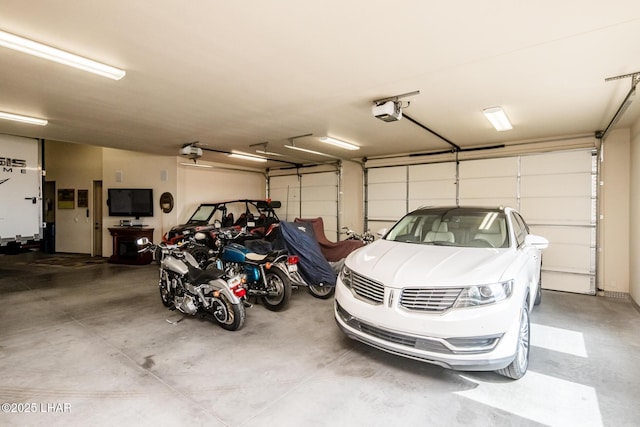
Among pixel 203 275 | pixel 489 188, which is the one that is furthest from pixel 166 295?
pixel 489 188

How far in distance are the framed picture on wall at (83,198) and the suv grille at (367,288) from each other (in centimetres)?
1032

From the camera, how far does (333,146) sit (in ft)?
23.1

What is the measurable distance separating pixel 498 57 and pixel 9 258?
12775 millimetres

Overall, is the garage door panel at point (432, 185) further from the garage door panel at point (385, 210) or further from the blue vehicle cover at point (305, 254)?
the blue vehicle cover at point (305, 254)

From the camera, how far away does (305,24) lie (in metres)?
2.31

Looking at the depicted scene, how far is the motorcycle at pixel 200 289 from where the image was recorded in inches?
140

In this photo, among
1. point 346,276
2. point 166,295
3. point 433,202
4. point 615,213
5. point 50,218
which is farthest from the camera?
point 50,218

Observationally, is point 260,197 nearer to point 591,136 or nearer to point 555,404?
point 591,136

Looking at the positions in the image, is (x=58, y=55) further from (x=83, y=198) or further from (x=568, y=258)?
(x=83, y=198)

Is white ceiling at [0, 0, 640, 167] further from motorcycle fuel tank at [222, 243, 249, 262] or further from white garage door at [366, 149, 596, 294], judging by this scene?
motorcycle fuel tank at [222, 243, 249, 262]

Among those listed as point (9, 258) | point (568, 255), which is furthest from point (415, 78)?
point (9, 258)

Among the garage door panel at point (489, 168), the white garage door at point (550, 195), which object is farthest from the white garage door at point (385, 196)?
the garage door panel at point (489, 168)

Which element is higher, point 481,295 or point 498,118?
point 498,118

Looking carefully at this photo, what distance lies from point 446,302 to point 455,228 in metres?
1.34
